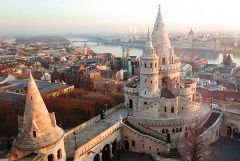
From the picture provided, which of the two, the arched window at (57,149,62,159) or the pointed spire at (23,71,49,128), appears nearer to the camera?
the pointed spire at (23,71,49,128)

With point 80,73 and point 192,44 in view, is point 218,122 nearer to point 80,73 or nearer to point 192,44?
point 80,73

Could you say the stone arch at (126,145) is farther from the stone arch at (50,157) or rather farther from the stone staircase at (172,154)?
the stone arch at (50,157)

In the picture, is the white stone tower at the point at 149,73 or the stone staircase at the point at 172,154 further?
the white stone tower at the point at 149,73

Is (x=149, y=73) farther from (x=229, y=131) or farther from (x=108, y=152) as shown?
(x=229, y=131)

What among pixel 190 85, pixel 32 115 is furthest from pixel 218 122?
pixel 32 115

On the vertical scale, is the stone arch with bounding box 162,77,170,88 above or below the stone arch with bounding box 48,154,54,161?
above

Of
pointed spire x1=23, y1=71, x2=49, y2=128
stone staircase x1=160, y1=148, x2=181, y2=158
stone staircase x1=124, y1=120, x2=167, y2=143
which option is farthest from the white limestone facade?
pointed spire x1=23, y1=71, x2=49, y2=128

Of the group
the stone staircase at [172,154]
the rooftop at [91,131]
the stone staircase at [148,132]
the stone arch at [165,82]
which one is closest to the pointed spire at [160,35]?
the stone arch at [165,82]

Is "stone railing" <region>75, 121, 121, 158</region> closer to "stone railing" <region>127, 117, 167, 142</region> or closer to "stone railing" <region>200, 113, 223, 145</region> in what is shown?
"stone railing" <region>127, 117, 167, 142</region>
